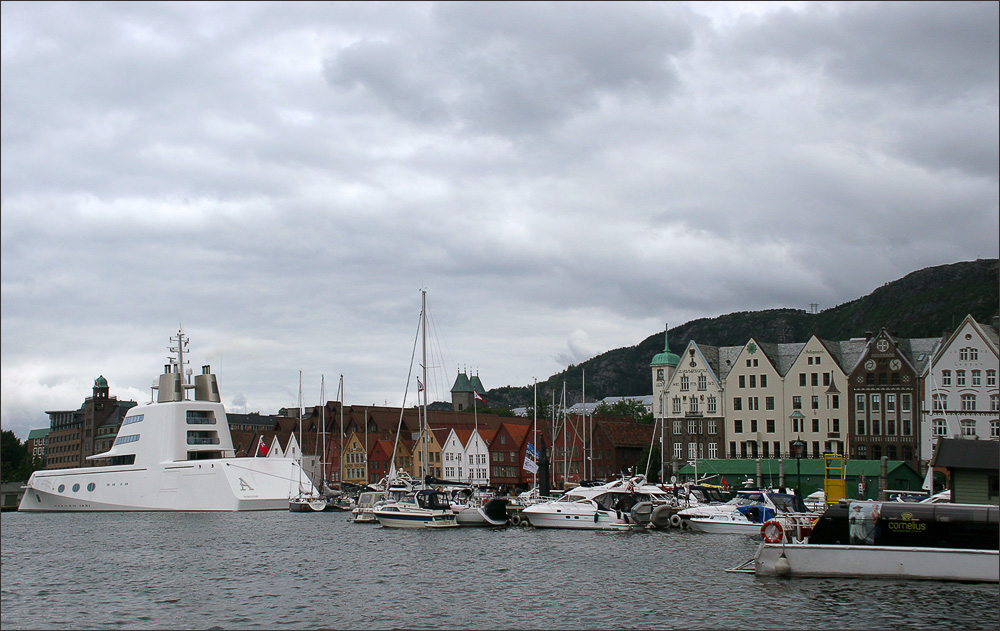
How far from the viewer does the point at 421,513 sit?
6938 cm

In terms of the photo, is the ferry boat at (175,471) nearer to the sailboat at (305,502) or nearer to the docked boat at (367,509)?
the sailboat at (305,502)

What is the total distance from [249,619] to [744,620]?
→ 590 inches

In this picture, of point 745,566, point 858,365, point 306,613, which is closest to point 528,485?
point 858,365

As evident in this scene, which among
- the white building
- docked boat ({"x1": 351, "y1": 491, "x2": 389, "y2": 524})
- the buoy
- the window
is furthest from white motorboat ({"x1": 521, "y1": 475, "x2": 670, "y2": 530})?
the window

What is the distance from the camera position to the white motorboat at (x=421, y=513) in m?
69.0

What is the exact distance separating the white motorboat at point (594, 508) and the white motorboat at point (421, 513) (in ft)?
18.6

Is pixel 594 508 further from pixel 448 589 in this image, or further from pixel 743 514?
pixel 448 589

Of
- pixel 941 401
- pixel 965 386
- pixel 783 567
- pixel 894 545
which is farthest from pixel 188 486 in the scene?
pixel 894 545

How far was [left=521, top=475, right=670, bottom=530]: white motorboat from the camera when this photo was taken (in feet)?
213

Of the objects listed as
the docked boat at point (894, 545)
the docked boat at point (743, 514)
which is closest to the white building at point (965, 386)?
the docked boat at point (743, 514)

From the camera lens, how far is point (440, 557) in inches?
1907

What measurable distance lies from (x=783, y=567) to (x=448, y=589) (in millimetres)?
12495

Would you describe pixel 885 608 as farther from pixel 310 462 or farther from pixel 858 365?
pixel 310 462

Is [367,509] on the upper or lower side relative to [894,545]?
lower
